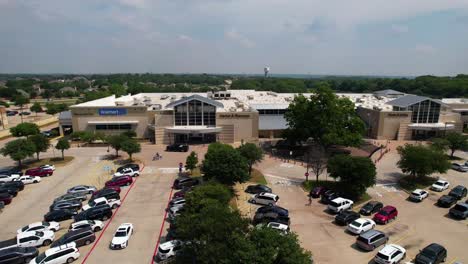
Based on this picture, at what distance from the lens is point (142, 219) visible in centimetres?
3038

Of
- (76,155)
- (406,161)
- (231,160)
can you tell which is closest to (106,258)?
(231,160)

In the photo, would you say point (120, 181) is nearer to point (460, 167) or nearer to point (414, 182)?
point (414, 182)

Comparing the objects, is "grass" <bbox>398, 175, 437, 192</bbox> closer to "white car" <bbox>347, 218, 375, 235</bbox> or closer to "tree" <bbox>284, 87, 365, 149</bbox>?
"tree" <bbox>284, 87, 365, 149</bbox>

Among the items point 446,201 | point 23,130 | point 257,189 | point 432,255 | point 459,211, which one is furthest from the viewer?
point 23,130

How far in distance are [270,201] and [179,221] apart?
13811 millimetres

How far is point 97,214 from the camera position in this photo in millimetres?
29859

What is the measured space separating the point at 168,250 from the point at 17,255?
1164 centimetres

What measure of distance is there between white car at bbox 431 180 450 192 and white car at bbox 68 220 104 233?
3920 cm

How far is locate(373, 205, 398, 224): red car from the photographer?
29.7 m

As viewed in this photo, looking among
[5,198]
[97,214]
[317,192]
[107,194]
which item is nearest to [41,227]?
[97,214]

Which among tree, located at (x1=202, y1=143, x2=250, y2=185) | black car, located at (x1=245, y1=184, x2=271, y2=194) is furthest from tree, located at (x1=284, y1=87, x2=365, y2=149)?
tree, located at (x1=202, y1=143, x2=250, y2=185)

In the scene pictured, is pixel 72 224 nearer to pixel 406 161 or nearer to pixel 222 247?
pixel 222 247

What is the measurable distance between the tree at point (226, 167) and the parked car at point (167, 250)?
11.4 m

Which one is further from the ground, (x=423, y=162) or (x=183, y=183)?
(x=423, y=162)
